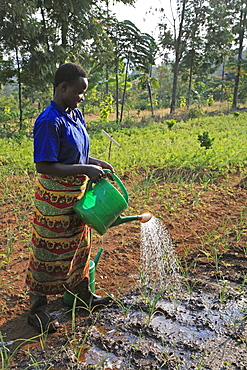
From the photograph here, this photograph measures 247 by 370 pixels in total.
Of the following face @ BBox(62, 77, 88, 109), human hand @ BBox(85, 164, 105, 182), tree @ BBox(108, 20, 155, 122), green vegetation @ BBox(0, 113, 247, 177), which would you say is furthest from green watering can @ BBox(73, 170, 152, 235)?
tree @ BBox(108, 20, 155, 122)

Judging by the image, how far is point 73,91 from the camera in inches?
67.6

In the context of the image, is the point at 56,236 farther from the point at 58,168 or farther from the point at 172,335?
the point at 172,335

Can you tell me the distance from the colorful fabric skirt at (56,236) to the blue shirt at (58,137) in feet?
0.42

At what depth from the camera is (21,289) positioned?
90.7 inches

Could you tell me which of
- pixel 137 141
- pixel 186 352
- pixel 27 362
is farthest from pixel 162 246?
pixel 137 141

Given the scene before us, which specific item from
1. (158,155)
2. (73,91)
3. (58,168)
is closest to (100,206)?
(58,168)

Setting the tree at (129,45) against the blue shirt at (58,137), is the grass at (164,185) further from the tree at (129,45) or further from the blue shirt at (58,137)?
the tree at (129,45)

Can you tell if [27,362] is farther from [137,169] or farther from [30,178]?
[137,169]

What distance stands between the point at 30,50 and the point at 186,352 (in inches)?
314

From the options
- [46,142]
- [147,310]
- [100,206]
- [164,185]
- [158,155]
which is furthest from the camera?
[158,155]

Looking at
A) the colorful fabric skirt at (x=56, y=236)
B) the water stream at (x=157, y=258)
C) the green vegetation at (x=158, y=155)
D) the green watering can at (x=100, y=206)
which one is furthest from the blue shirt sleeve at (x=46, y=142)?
the green vegetation at (x=158, y=155)

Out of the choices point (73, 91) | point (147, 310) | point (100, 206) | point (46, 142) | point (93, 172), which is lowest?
point (147, 310)

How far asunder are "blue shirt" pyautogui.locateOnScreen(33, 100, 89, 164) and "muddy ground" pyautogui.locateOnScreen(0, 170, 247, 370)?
85 cm

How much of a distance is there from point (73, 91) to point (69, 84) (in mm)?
39
